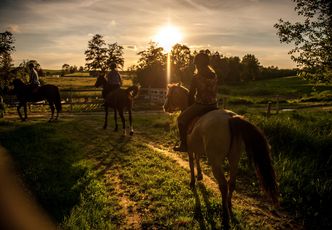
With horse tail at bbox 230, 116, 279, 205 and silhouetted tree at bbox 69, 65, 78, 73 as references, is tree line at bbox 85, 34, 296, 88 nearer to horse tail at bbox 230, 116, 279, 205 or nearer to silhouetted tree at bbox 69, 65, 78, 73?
horse tail at bbox 230, 116, 279, 205

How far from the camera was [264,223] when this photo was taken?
5.43 m

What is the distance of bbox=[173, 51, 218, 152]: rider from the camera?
6072 mm

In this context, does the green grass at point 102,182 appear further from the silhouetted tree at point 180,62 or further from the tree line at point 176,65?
the silhouetted tree at point 180,62

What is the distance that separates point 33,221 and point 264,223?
451 cm

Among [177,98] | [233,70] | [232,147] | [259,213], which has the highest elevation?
[233,70]

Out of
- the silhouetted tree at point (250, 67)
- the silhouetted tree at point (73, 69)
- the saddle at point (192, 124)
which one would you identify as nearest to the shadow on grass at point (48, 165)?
the saddle at point (192, 124)

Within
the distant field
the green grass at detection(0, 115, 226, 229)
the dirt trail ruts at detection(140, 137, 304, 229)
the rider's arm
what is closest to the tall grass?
the dirt trail ruts at detection(140, 137, 304, 229)

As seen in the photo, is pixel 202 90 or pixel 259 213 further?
pixel 202 90

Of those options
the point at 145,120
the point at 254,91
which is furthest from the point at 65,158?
the point at 254,91

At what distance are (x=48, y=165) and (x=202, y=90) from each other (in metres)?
5.62

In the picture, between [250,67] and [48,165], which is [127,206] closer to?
[48,165]

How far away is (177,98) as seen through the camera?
26.4ft

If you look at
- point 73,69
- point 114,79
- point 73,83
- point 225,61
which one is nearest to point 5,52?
point 114,79

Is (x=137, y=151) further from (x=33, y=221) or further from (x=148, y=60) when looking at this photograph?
(x=148, y=60)
